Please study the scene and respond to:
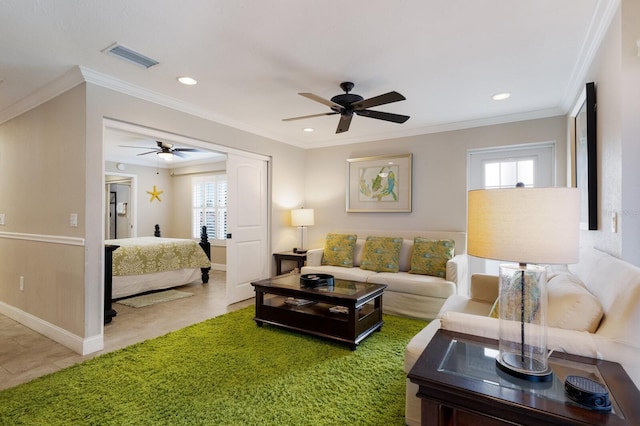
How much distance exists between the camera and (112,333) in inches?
128

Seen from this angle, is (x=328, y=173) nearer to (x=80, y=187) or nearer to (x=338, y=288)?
(x=338, y=288)

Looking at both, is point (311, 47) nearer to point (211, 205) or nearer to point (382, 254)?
point (382, 254)

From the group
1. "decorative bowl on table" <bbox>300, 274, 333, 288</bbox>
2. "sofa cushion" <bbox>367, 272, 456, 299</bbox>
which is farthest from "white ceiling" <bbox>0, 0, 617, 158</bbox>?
"sofa cushion" <bbox>367, 272, 456, 299</bbox>

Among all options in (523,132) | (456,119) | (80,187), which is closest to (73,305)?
(80,187)

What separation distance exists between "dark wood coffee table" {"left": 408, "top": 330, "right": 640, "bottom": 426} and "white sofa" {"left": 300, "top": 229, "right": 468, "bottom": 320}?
7.33ft

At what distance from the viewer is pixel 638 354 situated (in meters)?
1.29

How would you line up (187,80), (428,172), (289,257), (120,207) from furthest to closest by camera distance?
(120,207), (289,257), (428,172), (187,80)

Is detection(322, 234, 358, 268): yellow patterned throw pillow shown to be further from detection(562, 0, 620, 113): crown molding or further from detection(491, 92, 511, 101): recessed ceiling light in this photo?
detection(562, 0, 620, 113): crown molding

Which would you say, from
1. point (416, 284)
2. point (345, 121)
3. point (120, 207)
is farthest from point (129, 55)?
point (120, 207)

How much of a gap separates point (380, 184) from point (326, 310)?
2.31m

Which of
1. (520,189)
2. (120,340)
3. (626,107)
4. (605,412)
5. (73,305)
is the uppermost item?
(626,107)

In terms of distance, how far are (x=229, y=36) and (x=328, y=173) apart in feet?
10.8

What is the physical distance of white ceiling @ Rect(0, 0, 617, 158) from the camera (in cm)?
197

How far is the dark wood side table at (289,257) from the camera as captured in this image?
15.6 feet
